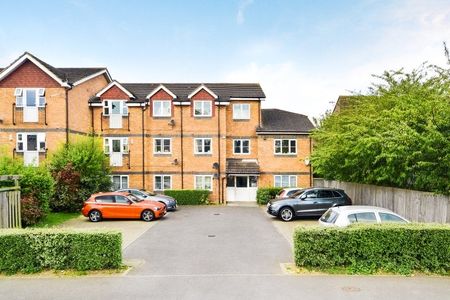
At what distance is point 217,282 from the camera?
28.1 feet

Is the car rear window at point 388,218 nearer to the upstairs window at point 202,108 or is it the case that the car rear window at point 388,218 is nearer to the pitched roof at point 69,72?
the upstairs window at point 202,108

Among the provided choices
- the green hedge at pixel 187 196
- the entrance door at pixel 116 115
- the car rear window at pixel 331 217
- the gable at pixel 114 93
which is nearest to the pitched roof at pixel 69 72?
the gable at pixel 114 93

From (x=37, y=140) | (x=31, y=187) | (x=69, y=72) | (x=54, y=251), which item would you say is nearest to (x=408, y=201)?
(x=54, y=251)

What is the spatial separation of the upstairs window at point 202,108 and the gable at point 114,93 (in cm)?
555

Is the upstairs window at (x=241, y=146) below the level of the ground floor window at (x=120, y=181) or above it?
above

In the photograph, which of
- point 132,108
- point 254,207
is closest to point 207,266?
point 254,207

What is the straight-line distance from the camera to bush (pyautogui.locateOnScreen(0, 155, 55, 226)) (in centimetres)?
1623

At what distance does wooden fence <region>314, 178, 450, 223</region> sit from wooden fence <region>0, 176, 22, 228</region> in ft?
50.8

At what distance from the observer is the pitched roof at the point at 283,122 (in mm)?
28422

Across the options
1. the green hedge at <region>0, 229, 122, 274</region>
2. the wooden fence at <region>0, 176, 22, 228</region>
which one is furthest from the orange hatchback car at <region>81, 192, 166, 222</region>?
the green hedge at <region>0, 229, 122, 274</region>

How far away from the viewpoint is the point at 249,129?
95.7ft

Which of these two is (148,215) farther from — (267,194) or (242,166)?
(242,166)

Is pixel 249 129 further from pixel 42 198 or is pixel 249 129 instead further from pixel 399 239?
pixel 399 239

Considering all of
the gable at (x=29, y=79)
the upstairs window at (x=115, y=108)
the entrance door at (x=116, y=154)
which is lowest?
the entrance door at (x=116, y=154)
